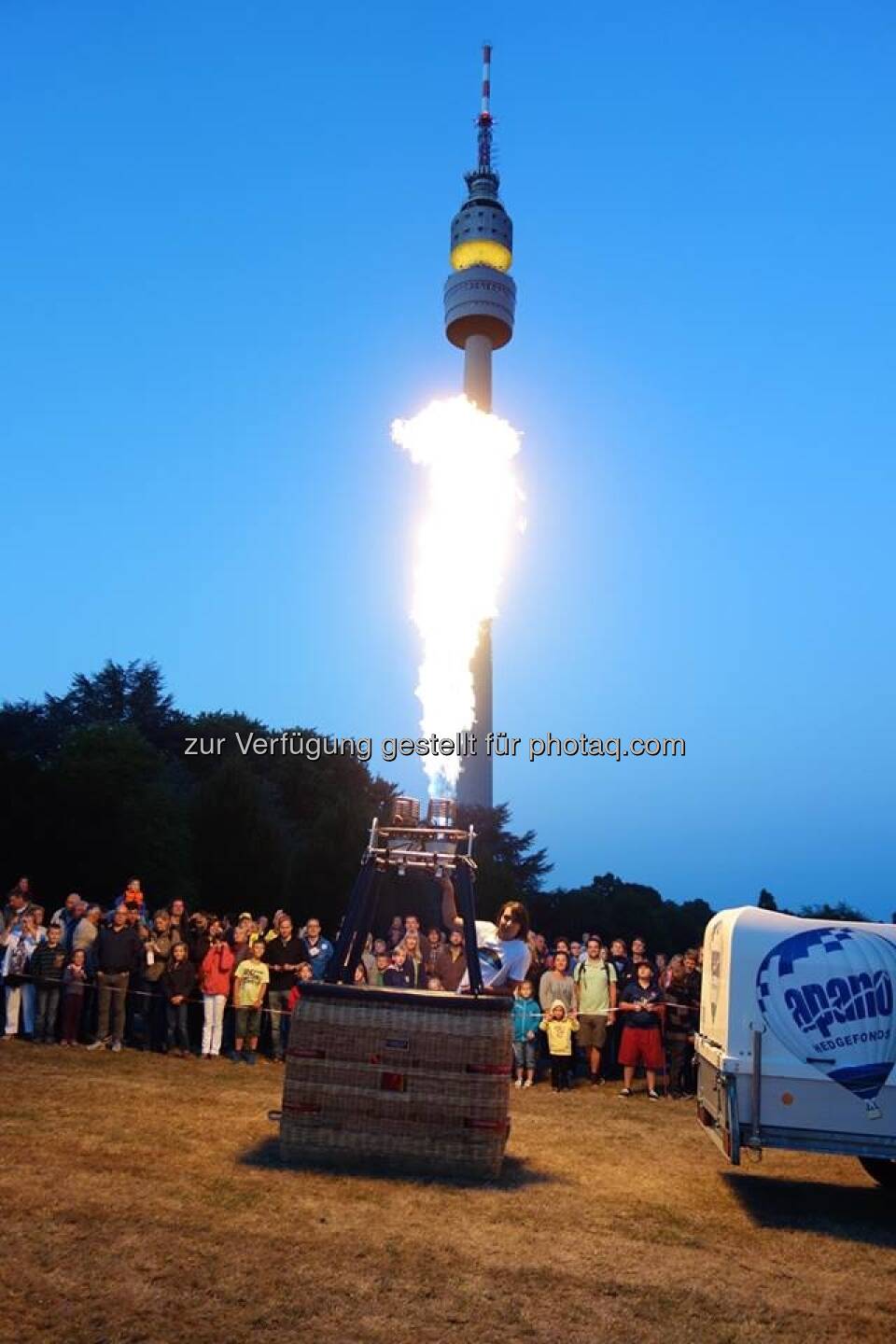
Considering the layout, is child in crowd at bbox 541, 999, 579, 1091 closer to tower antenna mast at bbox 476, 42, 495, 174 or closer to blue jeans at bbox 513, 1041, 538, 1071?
blue jeans at bbox 513, 1041, 538, 1071

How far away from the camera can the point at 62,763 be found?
3741 centimetres

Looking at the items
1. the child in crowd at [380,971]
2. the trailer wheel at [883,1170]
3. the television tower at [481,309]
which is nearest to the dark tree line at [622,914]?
the television tower at [481,309]

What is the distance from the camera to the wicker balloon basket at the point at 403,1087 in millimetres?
8391

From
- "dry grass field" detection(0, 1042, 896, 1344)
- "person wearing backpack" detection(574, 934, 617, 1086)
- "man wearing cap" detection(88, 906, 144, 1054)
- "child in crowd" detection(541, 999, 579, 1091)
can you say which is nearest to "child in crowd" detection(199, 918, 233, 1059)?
"man wearing cap" detection(88, 906, 144, 1054)

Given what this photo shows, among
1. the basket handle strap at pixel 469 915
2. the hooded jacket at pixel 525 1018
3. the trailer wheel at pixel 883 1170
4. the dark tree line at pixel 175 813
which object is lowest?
the trailer wheel at pixel 883 1170

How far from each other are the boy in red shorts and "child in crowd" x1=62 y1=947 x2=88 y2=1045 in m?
7.84

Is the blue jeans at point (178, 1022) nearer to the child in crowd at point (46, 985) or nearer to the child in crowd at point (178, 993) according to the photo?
the child in crowd at point (178, 993)

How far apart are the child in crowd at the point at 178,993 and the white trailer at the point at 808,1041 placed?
8.97 m

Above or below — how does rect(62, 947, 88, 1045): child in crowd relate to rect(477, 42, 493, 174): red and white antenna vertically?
below

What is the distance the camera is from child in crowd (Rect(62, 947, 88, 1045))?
15094 mm

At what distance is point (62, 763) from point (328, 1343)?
34.9 meters

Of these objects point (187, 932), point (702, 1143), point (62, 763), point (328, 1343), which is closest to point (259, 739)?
point (62, 763)

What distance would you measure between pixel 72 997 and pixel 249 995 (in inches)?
99.9

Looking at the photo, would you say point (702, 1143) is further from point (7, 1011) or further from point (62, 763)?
point (62, 763)
